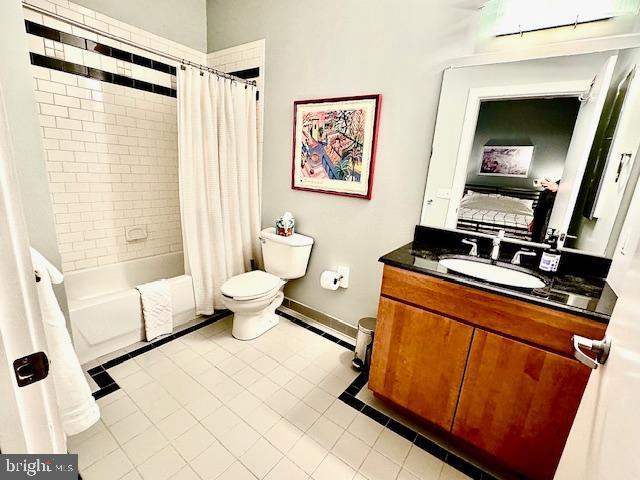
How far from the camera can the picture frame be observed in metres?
1.43

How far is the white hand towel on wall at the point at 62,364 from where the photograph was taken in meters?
1.11

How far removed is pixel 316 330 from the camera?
2.28 meters

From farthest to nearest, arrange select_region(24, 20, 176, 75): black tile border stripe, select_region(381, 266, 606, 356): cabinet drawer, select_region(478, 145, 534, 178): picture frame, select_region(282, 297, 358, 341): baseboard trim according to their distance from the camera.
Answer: select_region(282, 297, 358, 341): baseboard trim, select_region(24, 20, 176, 75): black tile border stripe, select_region(478, 145, 534, 178): picture frame, select_region(381, 266, 606, 356): cabinet drawer

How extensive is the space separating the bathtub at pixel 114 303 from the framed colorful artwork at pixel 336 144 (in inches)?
49.0

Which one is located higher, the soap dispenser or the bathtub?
the soap dispenser

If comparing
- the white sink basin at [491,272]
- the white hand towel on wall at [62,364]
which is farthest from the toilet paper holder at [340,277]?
the white hand towel on wall at [62,364]

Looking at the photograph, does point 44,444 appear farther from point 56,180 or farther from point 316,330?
point 56,180

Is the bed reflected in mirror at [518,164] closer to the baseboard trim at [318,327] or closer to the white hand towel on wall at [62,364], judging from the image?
the baseboard trim at [318,327]

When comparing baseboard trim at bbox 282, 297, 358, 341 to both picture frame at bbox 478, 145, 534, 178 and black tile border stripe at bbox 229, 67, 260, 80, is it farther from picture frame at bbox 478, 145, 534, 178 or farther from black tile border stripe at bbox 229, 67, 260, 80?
black tile border stripe at bbox 229, 67, 260, 80

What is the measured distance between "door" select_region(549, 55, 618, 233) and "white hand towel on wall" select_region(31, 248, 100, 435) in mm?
2237

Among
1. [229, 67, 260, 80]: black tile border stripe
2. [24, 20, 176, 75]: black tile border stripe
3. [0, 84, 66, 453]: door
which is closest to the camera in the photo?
[0, 84, 66, 453]: door

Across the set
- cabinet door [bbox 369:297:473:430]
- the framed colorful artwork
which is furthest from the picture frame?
cabinet door [bbox 369:297:473:430]

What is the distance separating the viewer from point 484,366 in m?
1.17

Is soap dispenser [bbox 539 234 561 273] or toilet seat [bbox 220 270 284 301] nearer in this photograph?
soap dispenser [bbox 539 234 561 273]
